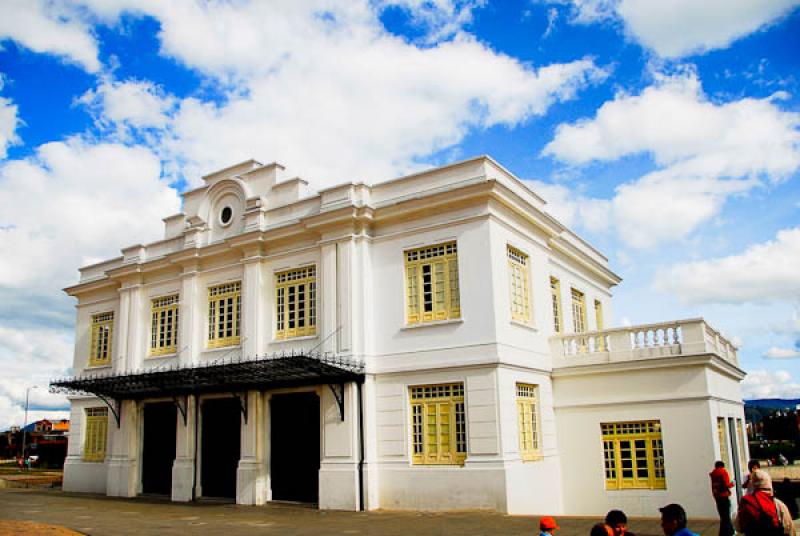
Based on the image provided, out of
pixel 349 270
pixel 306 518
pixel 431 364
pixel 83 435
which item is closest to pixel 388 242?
pixel 349 270

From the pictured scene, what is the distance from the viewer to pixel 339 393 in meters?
17.6

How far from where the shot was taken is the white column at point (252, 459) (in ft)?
60.8

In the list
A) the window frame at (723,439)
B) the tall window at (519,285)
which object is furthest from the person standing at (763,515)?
the tall window at (519,285)

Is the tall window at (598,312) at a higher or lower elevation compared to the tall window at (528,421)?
higher

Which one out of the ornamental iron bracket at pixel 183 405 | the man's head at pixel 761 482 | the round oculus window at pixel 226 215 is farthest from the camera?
the round oculus window at pixel 226 215

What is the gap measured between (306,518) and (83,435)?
12.7 metres

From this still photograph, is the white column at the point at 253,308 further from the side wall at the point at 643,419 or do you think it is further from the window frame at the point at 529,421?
the side wall at the point at 643,419

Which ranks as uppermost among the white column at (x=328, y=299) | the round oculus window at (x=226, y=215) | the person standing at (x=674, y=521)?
the round oculus window at (x=226, y=215)

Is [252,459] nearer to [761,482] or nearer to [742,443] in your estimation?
[742,443]

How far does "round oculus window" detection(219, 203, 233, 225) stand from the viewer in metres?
21.5

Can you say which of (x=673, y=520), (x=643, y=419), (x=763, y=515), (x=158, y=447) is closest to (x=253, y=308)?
(x=158, y=447)

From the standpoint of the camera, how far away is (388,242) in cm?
1817

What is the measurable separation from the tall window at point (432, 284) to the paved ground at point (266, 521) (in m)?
4.56

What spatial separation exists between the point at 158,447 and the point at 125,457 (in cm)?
119
